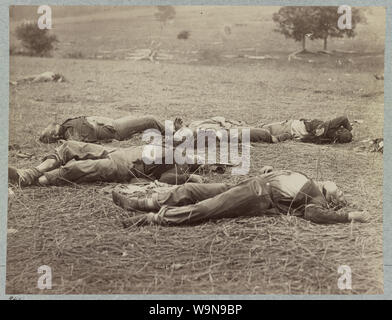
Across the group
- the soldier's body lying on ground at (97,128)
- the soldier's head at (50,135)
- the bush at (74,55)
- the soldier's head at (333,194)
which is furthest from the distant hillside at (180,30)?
the soldier's head at (333,194)

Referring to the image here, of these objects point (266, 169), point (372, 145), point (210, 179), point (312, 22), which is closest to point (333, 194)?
point (266, 169)

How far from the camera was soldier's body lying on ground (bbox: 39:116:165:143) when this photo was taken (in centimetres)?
638

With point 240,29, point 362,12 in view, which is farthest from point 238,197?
point 362,12

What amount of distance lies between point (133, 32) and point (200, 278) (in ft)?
9.10

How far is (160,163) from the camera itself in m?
6.21

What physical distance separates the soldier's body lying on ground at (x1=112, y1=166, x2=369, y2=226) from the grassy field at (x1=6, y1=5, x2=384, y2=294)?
106 millimetres

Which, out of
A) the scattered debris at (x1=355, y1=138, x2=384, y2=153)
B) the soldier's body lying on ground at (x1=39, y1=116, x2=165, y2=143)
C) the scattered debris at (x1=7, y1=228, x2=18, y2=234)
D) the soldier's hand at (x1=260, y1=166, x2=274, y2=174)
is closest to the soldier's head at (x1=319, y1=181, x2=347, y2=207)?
the soldier's hand at (x1=260, y1=166, x2=274, y2=174)

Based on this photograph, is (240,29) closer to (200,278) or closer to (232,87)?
(232,87)

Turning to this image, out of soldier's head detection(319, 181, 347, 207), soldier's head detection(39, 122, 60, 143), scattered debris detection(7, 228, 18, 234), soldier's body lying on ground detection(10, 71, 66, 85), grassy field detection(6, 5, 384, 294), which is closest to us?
grassy field detection(6, 5, 384, 294)

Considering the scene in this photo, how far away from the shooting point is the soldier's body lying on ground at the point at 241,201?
591 cm

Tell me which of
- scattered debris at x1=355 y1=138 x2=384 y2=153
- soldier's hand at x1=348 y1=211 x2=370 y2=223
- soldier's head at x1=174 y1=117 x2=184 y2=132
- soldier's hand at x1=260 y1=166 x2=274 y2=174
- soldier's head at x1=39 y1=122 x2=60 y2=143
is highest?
soldier's head at x1=174 y1=117 x2=184 y2=132

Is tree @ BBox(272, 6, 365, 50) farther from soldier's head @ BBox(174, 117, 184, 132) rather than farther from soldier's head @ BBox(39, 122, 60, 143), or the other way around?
soldier's head @ BBox(39, 122, 60, 143)

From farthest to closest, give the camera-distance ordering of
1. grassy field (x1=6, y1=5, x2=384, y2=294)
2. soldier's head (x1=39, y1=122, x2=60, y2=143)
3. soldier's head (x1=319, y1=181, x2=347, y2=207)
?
1. soldier's head (x1=39, y1=122, x2=60, y2=143)
2. soldier's head (x1=319, y1=181, x2=347, y2=207)
3. grassy field (x1=6, y1=5, x2=384, y2=294)
